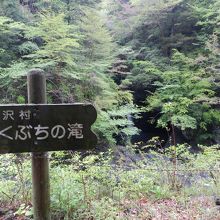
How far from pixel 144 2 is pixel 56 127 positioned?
46.9 feet

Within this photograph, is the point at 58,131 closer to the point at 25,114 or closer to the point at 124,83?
the point at 25,114

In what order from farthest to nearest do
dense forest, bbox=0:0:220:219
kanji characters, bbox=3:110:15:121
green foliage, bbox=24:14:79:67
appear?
green foliage, bbox=24:14:79:67 → dense forest, bbox=0:0:220:219 → kanji characters, bbox=3:110:15:121

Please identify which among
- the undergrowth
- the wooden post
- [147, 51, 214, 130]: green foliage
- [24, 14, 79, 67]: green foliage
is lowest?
the undergrowth

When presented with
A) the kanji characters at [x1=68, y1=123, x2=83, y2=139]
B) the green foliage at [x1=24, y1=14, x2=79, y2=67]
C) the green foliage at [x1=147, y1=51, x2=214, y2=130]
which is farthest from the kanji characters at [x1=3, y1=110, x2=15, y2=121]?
the green foliage at [x1=147, y1=51, x2=214, y2=130]

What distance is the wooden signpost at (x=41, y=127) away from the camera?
6.00 ft

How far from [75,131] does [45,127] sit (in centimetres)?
18

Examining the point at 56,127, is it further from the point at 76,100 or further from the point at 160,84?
the point at 160,84

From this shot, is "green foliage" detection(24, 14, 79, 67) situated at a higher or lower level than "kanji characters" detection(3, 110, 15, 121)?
higher

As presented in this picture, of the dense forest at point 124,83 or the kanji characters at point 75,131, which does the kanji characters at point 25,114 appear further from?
the dense forest at point 124,83

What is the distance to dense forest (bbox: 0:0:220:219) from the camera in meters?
3.64

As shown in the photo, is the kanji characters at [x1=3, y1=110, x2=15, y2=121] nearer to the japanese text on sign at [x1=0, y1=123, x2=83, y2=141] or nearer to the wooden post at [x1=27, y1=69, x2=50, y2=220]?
the japanese text on sign at [x1=0, y1=123, x2=83, y2=141]

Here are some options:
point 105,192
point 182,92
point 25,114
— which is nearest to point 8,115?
point 25,114

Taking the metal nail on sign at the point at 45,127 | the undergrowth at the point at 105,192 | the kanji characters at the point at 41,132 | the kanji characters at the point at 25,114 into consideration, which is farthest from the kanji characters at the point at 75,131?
the undergrowth at the point at 105,192

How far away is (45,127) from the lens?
1861mm
